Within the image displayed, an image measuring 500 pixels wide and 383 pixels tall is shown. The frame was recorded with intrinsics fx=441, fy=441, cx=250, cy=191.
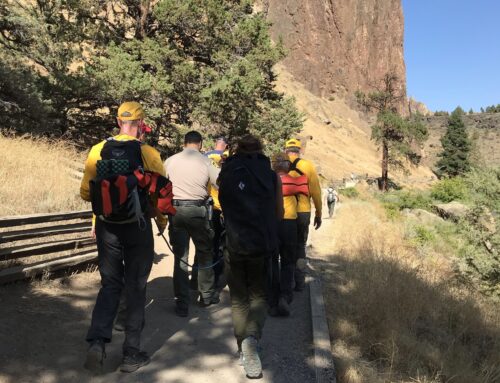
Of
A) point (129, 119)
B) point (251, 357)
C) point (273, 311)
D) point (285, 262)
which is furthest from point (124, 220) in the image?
point (273, 311)

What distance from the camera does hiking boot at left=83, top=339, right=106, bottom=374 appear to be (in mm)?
3389

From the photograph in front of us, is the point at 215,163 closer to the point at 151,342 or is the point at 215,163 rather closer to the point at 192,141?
the point at 192,141

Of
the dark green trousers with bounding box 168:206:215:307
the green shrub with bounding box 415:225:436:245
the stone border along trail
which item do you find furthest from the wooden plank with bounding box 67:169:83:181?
the green shrub with bounding box 415:225:436:245

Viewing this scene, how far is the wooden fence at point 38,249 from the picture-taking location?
5043 mm

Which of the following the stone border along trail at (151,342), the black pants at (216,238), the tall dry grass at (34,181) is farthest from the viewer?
the tall dry grass at (34,181)

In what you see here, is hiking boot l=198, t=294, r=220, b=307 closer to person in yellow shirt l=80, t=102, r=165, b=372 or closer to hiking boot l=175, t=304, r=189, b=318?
hiking boot l=175, t=304, r=189, b=318

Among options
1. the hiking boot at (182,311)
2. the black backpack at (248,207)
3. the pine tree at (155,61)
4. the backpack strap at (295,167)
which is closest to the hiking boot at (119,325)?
the hiking boot at (182,311)

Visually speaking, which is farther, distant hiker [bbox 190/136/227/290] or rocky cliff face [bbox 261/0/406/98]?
rocky cliff face [bbox 261/0/406/98]

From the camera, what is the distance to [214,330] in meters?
4.68

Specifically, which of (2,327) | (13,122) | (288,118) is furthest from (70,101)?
(288,118)

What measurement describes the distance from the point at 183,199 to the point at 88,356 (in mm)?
1956

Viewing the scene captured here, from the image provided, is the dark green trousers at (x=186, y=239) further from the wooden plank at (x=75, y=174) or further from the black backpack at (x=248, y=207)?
the wooden plank at (x=75, y=174)

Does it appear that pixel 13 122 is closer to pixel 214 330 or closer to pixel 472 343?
pixel 214 330

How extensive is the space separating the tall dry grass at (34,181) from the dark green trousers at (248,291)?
15.5 ft
